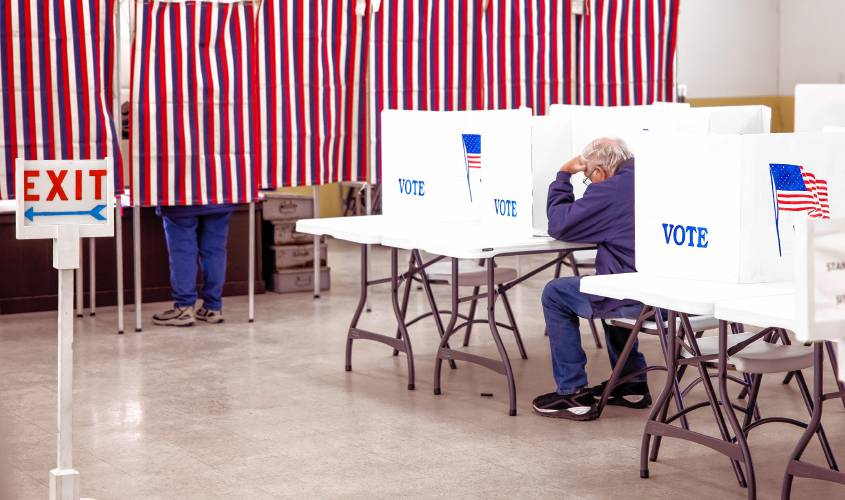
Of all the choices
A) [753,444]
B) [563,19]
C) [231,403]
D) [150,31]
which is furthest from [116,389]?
[563,19]

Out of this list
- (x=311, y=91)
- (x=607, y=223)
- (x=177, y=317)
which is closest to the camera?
(x=607, y=223)

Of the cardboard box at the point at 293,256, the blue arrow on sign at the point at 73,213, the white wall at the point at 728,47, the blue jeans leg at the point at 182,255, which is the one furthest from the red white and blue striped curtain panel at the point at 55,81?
the white wall at the point at 728,47

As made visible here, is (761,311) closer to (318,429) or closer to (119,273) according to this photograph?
(318,429)

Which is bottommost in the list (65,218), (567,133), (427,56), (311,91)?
(65,218)

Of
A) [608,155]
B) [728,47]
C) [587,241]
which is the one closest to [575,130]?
[608,155]

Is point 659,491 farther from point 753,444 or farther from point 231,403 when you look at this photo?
point 231,403

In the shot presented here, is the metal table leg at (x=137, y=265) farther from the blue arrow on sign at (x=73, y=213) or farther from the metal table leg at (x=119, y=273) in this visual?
the blue arrow on sign at (x=73, y=213)

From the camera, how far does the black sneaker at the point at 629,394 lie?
179 inches

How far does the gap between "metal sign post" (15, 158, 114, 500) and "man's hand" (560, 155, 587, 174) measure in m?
1.99

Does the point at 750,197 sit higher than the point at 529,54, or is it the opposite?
the point at 529,54

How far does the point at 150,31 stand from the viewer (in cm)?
621

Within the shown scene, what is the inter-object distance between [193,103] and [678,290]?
12.1ft

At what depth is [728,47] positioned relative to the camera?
45.2 feet

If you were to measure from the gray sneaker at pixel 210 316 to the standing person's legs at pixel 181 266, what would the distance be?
0.28ft
